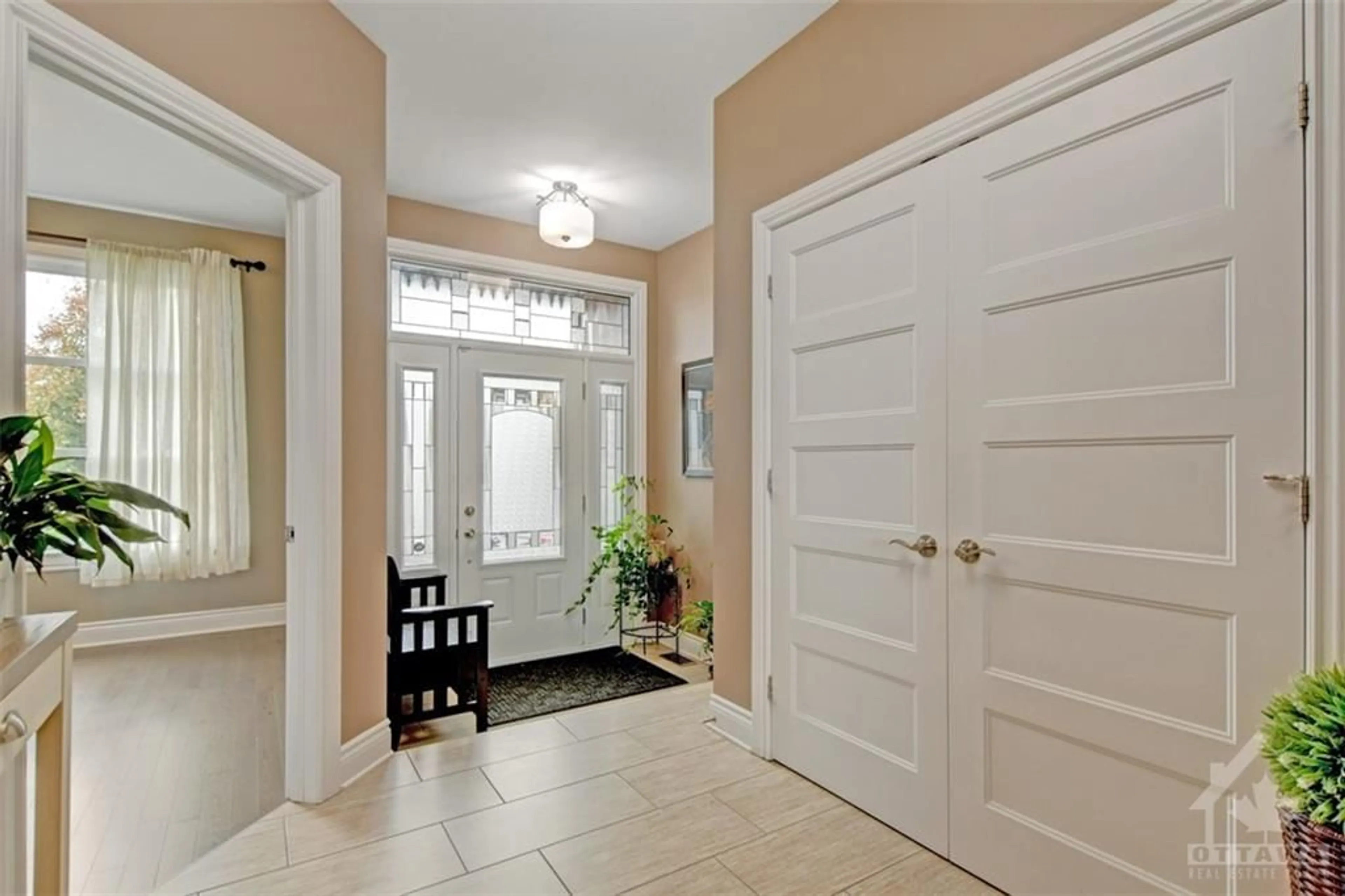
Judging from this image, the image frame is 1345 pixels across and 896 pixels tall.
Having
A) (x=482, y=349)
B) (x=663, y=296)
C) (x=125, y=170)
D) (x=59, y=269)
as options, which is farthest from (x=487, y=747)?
(x=59, y=269)

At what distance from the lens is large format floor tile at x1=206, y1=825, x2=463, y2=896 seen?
1.75 m

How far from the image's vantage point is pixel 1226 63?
1366mm

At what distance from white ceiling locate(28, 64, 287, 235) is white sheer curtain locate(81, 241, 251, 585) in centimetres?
29

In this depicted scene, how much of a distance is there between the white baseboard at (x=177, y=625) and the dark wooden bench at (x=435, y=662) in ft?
7.45

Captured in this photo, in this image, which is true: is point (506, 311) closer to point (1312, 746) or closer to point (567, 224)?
point (567, 224)

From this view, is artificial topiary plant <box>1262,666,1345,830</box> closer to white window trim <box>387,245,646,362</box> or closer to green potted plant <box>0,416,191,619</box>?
green potted plant <box>0,416,191,619</box>

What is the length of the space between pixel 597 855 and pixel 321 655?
3.81 ft

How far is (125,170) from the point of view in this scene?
365cm

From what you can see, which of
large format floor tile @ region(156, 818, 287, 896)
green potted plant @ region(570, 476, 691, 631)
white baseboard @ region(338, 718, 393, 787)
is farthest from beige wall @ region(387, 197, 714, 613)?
large format floor tile @ region(156, 818, 287, 896)

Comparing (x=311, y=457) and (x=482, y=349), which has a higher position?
(x=482, y=349)

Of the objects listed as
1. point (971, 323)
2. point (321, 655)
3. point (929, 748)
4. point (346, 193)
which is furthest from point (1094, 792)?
point (346, 193)

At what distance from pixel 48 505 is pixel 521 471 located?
3.20m

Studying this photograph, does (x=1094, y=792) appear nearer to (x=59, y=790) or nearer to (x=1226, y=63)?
(x=1226, y=63)

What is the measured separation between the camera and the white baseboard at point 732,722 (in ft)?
8.68
